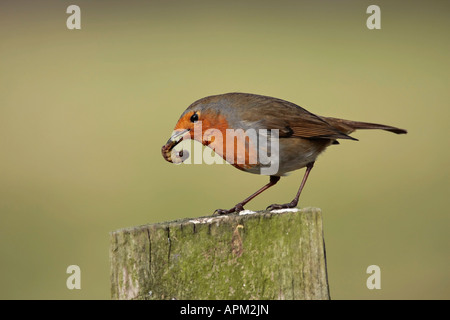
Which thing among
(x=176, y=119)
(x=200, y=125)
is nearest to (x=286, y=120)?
(x=200, y=125)

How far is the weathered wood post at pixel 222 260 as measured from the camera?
326 centimetres

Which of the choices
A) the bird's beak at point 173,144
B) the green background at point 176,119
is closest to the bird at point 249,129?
the bird's beak at point 173,144

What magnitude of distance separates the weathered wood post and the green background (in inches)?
177

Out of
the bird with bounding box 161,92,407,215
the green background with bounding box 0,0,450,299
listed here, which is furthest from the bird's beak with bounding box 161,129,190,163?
the green background with bounding box 0,0,450,299

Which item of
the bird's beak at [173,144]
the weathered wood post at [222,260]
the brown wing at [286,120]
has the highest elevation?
the brown wing at [286,120]

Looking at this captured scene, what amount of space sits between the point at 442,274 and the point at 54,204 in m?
6.02

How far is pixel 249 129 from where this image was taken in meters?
4.87

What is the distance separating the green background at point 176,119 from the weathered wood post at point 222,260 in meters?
4.50

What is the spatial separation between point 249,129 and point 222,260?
1.75m

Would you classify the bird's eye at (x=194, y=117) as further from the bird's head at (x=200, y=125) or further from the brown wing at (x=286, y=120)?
→ the brown wing at (x=286, y=120)

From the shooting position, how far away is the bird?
4.76 meters

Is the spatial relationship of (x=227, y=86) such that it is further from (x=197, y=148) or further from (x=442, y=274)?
(x=197, y=148)

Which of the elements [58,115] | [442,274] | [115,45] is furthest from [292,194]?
[115,45]

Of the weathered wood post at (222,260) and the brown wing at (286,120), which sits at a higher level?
the brown wing at (286,120)
